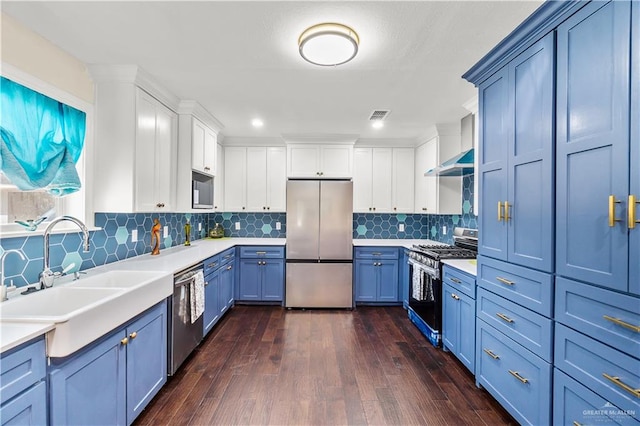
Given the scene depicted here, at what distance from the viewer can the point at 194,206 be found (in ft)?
10.4

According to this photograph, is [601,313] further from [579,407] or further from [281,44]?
[281,44]

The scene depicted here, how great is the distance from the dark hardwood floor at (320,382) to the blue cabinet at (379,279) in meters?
0.67

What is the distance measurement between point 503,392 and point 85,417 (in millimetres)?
2402

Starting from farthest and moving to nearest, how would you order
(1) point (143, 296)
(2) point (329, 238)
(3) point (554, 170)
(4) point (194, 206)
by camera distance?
(2) point (329, 238), (4) point (194, 206), (1) point (143, 296), (3) point (554, 170)

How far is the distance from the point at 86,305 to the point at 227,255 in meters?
2.22

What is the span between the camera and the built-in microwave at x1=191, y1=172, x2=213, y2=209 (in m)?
3.19

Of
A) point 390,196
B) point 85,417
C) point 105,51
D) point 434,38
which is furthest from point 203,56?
point 390,196

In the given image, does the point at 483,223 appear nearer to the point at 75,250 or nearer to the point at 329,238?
the point at 329,238

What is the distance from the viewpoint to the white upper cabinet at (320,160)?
4.10 m

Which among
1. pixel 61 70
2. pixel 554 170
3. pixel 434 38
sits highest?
pixel 434 38

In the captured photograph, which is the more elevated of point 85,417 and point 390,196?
point 390,196

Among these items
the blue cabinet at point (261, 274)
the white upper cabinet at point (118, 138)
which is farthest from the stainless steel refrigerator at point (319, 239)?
the white upper cabinet at point (118, 138)

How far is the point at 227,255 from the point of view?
11.8 ft

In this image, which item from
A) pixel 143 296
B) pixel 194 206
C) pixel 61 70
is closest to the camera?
pixel 143 296
